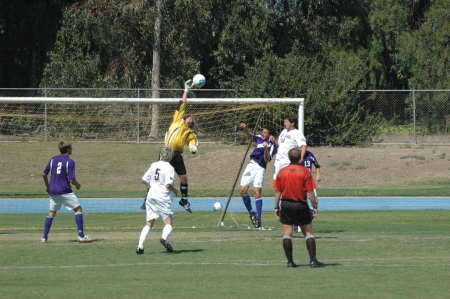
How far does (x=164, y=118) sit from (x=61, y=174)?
18.1 metres

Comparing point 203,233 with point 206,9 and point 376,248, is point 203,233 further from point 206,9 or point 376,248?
point 206,9

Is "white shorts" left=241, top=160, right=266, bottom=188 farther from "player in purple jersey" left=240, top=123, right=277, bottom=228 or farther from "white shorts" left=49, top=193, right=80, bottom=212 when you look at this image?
"white shorts" left=49, top=193, right=80, bottom=212

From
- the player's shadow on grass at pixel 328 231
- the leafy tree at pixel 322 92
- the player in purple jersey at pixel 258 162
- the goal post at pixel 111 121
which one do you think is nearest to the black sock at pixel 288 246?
the player's shadow on grass at pixel 328 231

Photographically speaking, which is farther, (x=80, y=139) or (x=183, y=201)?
(x=80, y=139)

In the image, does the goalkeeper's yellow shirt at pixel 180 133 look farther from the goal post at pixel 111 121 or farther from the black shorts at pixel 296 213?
the goal post at pixel 111 121

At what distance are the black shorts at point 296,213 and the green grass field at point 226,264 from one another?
2.33 ft

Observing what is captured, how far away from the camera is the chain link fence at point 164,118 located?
33.2m

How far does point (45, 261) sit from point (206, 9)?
31207mm

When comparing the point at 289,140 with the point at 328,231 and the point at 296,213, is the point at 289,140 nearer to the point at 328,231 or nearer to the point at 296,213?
the point at 328,231

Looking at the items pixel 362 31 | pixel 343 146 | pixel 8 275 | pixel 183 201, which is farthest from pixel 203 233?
pixel 362 31

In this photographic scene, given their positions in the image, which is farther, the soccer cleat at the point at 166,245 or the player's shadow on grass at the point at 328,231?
the player's shadow on grass at the point at 328,231

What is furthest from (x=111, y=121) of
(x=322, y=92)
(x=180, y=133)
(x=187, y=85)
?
(x=180, y=133)

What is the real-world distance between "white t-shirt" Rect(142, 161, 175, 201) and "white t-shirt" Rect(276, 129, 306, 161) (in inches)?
142

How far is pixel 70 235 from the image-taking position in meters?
17.7
